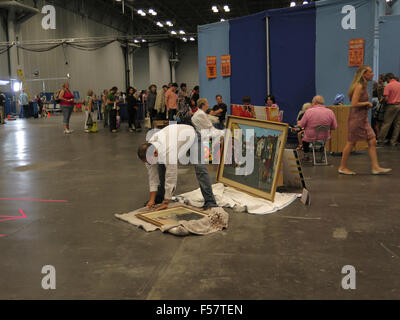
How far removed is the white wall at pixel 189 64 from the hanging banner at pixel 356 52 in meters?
38.9

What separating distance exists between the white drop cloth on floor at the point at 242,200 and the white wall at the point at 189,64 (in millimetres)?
42793

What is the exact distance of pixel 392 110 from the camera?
10.5m

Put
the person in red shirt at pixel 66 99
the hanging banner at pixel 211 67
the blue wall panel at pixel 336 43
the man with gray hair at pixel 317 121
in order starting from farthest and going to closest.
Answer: the person in red shirt at pixel 66 99 → the hanging banner at pixel 211 67 → the blue wall panel at pixel 336 43 → the man with gray hair at pixel 317 121

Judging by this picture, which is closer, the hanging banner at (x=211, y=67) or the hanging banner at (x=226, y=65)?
the hanging banner at (x=226, y=65)

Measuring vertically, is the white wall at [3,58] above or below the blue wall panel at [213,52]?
above

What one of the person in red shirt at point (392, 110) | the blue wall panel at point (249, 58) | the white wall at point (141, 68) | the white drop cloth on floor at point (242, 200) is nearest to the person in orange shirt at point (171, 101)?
the blue wall panel at point (249, 58)

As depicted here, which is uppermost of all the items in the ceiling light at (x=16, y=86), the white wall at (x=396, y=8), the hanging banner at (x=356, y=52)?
the white wall at (x=396, y=8)

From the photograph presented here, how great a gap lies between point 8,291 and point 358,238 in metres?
3.00

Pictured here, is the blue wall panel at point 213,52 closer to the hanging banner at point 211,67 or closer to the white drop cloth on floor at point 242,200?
the hanging banner at point 211,67

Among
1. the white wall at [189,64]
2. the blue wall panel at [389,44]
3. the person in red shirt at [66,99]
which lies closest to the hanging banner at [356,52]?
the blue wall panel at [389,44]

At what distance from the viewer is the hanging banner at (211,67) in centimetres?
1212

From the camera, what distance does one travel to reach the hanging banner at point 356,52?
9.39 metres

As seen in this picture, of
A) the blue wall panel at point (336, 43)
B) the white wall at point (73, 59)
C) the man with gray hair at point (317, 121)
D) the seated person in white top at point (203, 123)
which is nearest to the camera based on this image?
the seated person in white top at point (203, 123)

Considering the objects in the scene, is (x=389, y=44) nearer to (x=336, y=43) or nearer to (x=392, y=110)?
(x=392, y=110)
